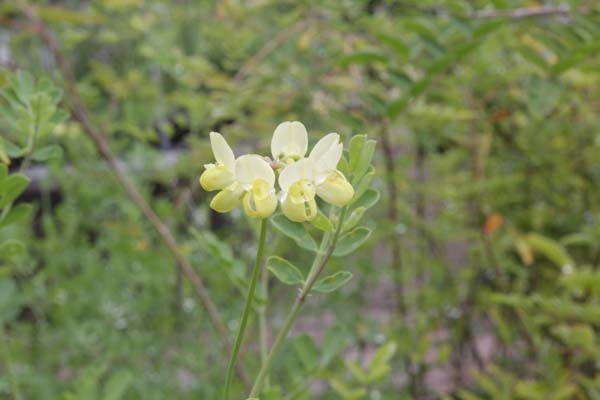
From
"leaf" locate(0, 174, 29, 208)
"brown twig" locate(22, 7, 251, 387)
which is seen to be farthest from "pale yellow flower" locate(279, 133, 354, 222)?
"brown twig" locate(22, 7, 251, 387)

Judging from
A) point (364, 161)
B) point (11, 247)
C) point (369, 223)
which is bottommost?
point (369, 223)

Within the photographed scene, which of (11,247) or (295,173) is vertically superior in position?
(295,173)

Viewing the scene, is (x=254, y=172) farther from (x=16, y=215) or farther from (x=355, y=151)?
(x=16, y=215)

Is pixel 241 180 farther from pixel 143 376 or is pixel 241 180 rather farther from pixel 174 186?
pixel 174 186

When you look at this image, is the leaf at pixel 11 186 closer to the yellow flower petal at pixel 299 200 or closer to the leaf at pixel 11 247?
the leaf at pixel 11 247

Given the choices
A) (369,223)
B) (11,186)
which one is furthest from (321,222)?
(369,223)

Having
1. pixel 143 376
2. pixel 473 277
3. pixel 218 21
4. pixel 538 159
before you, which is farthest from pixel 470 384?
pixel 218 21
